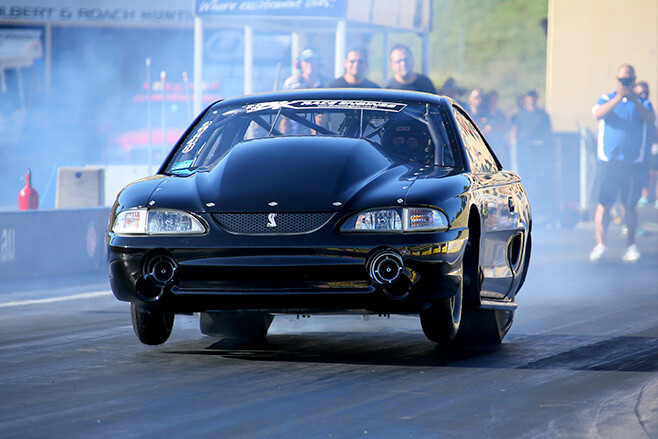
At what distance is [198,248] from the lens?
243 inches

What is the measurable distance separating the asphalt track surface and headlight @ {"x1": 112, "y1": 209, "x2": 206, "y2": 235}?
67cm

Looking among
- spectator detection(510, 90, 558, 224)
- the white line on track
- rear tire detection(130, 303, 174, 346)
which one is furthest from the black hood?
spectator detection(510, 90, 558, 224)

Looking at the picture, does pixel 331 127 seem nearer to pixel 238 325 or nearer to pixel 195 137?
pixel 195 137

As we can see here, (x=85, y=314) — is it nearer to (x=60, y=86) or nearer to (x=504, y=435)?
(x=504, y=435)

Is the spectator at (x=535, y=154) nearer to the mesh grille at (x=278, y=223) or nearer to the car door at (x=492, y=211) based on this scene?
the car door at (x=492, y=211)

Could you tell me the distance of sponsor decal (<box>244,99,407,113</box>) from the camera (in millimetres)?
7414

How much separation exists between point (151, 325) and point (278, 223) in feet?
3.90

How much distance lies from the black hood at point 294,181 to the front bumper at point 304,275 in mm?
193

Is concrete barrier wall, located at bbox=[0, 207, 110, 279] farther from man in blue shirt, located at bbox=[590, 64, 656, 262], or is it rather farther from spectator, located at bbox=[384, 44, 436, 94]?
man in blue shirt, located at bbox=[590, 64, 656, 262]

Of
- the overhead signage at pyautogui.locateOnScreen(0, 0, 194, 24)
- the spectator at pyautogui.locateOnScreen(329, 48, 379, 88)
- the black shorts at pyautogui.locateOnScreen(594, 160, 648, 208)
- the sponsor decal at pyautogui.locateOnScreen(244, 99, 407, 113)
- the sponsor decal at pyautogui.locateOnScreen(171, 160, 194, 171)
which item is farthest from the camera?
the overhead signage at pyautogui.locateOnScreen(0, 0, 194, 24)

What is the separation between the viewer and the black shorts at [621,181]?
15.1 metres

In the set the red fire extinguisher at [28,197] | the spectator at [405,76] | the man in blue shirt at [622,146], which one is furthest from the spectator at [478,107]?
the red fire extinguisher at [28,197]

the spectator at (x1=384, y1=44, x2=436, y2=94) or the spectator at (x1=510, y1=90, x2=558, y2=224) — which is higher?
the spectator at (x1=384, y1=44, x2=436, y2=94)

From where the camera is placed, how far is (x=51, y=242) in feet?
42.2
